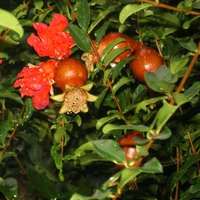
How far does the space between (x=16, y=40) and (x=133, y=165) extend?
0.48 meters

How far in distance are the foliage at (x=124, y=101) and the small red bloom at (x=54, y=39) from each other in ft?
0.15

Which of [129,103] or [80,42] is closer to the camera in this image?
[80,42]

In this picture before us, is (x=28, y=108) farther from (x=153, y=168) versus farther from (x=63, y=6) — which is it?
(x=153, y=168)

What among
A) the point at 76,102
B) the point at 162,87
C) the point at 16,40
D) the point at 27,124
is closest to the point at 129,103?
the point at 76,102

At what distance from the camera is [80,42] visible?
1.07 metres

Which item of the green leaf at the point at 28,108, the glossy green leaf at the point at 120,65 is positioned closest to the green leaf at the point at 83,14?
the glossy green leaf at the point at 120,65

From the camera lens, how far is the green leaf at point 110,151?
2.59ft

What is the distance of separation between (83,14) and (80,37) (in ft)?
0.16

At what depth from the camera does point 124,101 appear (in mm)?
1235

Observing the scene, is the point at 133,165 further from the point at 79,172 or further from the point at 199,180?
the point at 79,172

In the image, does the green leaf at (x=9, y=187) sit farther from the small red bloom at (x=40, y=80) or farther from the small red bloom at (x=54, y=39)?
the small red bloom at (x=54, y=39)

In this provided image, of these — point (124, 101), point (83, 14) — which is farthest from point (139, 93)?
point (83, 14)

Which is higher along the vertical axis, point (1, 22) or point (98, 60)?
point (1, 22)

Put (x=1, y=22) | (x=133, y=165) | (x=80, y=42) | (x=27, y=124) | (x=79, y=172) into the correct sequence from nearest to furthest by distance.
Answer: (x=1, y=22), (x=133, y=165), (x=80, y=42), (x=27, y=124), (x=79, y=172)
